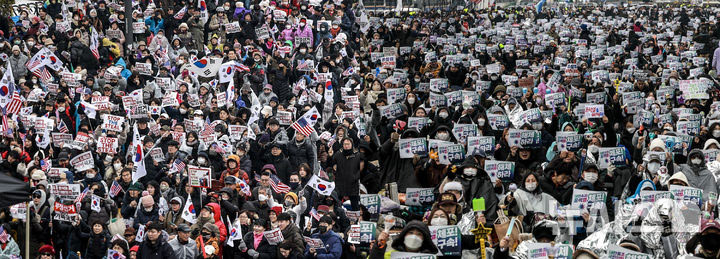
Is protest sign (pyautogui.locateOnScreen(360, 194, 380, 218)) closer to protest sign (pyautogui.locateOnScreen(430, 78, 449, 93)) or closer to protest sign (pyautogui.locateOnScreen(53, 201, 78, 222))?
protest sign (pyautogui.locateOnScreen(53, 201, 78, 222))

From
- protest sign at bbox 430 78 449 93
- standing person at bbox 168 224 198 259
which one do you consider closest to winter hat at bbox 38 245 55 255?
standing person at bbox 168 224 198 259

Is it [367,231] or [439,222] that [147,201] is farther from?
[439,222]

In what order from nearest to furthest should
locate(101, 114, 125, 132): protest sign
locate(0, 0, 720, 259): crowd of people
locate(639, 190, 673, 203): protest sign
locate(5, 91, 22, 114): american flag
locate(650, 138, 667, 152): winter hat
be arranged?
locate(639, 190, 673, 203): protest sign
locate(0, 0, 720, 259): crowd of people
locate(650, 138, 667, 152): winter hat
locate(101, 114, 125, 132): protest sign
locate(5, 91, 22, 114): american flag

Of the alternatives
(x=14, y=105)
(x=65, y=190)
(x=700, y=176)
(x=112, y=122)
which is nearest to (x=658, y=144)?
(x=700, y=176)

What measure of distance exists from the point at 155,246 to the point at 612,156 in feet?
18.8

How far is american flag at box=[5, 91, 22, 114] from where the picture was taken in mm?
17875

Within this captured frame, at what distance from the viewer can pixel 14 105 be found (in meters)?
17.9

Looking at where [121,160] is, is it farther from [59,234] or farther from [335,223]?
[335,223]

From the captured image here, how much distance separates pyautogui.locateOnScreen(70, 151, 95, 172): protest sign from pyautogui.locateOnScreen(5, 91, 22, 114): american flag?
316cm

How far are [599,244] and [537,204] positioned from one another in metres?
1.67

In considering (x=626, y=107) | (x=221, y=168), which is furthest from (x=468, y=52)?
(x=221, y=168)

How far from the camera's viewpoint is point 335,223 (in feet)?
44.0

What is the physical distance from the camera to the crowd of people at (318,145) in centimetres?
1176

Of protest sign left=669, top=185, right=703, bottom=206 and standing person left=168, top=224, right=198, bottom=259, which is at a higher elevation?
protest sign left=669, top=185, right=703, bottom=206
